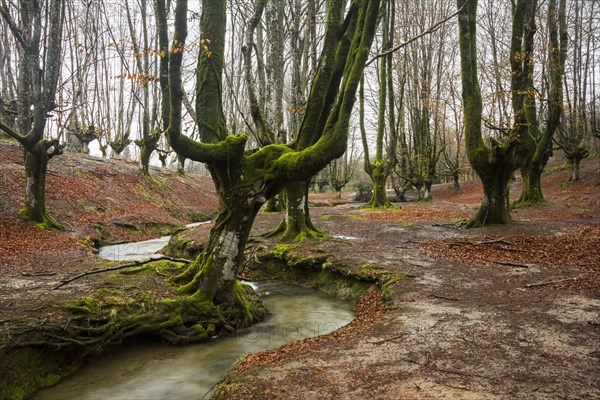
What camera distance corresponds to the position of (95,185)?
19891 millimetres

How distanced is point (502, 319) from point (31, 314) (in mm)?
6227

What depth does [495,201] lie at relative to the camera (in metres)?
12.2

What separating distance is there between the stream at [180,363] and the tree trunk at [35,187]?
9.52 m

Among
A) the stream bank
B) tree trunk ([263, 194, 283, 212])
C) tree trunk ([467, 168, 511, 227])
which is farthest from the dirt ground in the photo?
tree trunk ([263, 194, 283, 212])

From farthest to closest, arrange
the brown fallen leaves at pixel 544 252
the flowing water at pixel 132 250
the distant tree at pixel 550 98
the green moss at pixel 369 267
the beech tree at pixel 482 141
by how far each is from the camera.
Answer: the distant tree at pixel 550 98, the beech tree at pixel 482 141, the flowing water at pixel 132 250, the green moss at pixel 369 267, the brown fallen leaves at pixel 544 252

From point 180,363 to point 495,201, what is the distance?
11039 millimetres

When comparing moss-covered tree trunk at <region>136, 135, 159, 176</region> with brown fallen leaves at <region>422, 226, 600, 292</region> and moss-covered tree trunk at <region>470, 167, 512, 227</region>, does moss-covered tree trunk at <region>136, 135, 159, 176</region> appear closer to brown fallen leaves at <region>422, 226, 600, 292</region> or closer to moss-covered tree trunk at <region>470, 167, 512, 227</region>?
moss-covered tree trunk at <region>470, 167, 512, 227</region>

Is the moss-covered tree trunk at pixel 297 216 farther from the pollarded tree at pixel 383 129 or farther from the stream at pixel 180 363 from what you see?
the pollarded tree at pixel 383 129

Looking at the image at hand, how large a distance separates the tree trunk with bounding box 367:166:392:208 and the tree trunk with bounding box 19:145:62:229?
15904 mm

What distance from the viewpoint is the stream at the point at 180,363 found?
172 inches

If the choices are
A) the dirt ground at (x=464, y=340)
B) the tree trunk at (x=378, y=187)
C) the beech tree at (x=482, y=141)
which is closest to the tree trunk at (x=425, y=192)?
the tree trunk at (x=378, y=187)

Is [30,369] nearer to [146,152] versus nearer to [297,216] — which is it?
[297,216]

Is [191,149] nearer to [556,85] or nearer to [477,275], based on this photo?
[477,275]

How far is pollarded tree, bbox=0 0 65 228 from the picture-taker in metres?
10.2
